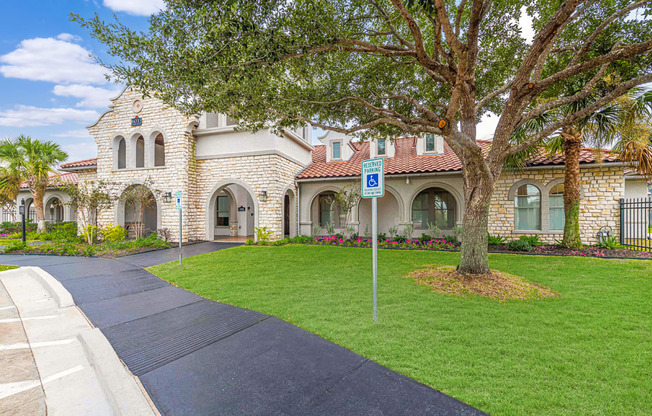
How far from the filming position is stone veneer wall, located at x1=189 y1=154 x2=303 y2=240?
13469mm

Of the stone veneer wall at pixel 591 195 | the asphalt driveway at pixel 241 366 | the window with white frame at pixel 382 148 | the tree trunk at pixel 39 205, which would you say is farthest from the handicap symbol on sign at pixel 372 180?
the tree trunk at pixel 39 205

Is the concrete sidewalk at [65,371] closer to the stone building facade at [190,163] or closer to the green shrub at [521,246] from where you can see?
the stone building facade at [190,163]

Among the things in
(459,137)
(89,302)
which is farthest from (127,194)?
(459,137)

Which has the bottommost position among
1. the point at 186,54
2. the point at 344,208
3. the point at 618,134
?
the point at 344,208

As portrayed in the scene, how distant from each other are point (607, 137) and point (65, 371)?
14773 millimetres

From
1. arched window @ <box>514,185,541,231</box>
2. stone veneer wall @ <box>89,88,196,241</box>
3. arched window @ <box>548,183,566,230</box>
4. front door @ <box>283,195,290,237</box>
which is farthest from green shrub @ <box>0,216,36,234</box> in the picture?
arched window @ <box>548,183,566,230</box>

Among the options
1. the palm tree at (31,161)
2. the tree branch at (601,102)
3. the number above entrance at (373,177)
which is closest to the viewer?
the number above entrance at (373,177)

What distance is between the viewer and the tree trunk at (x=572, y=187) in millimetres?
9898

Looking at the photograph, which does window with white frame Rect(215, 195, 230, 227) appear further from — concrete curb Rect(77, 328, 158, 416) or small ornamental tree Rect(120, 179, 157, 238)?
concrete curb Rect(77, 328, 158, 416)

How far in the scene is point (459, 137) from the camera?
5559 millimetres

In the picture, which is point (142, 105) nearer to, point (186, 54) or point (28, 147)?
point (28, 147)

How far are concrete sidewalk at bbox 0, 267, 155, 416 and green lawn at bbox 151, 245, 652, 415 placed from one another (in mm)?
2091

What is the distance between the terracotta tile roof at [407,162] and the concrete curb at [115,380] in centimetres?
1191

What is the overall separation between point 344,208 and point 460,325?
952cm
